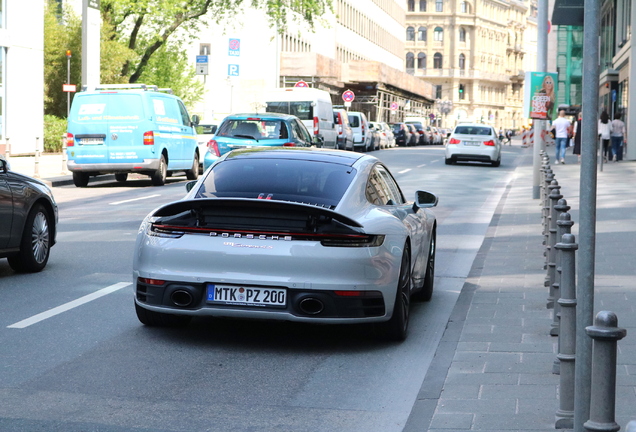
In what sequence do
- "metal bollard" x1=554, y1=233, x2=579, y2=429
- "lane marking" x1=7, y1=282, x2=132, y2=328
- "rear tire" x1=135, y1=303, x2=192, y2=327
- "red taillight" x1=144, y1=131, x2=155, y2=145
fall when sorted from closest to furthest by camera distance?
1. "metal bollard" x1=554, y1=233, x2=579, y2=429
2. "rear tire" x1=135, y1=303, x2=192, y2=327
3. "lane marking" x1=7, y1=282, x2=132, y2=328
4. "red taillight" x1=144, y1=131, x2=155, y2=145

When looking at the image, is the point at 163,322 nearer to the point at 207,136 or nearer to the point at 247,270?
the point at 247,270

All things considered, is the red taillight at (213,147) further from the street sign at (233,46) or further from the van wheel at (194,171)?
the street sign at (233,46)

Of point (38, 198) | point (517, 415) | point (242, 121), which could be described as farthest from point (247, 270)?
point (242, 121)

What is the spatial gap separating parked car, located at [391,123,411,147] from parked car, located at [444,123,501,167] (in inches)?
1236

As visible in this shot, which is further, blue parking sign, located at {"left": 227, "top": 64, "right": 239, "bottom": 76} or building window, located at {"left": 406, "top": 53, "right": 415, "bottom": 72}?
building window, located at {"left": 406, "top": 53, "right": 415, "bottom": 72}

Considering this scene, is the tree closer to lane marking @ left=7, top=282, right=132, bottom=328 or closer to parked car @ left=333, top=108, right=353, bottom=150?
parked car @ left=333, top=108, right=353, bottom=150

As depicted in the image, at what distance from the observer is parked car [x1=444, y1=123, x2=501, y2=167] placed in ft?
120

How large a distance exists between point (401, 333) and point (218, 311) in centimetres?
126

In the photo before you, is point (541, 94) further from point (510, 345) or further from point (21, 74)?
point (21, 74)

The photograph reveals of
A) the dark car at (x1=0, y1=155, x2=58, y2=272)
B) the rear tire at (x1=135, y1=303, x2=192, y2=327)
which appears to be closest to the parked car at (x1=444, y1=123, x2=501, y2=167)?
the dark car at (x1=0, y1=155, x2=58, y2=272)

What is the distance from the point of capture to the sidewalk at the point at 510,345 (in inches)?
208

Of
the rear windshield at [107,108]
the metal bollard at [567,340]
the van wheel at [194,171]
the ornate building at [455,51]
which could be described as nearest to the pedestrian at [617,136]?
the van wheel at [194,171]

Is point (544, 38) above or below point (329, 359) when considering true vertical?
above

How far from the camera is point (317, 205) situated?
725cm
